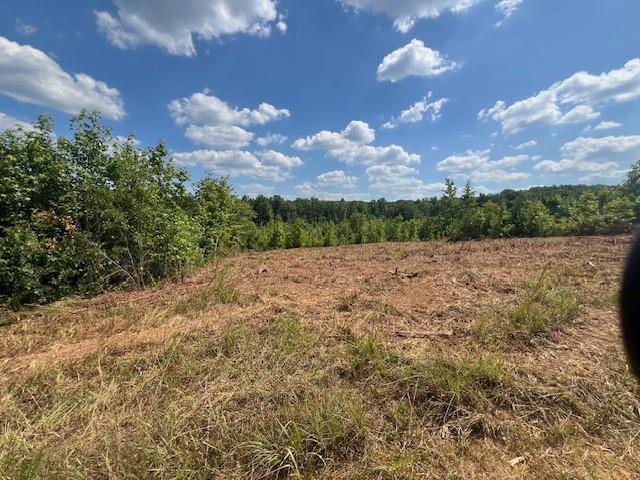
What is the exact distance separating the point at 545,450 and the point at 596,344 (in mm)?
1604

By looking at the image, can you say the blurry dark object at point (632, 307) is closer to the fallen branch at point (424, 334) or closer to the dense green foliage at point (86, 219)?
the fallen branch at point (424, 334)

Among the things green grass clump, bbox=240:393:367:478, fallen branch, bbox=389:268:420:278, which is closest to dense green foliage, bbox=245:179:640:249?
fallen branch, bbox=389:268:420:278

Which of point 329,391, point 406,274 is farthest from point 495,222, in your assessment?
point 329,391

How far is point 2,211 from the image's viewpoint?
479 cm

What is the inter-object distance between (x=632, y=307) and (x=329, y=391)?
2303mm

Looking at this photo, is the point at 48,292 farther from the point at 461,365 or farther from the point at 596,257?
the point at 596,257

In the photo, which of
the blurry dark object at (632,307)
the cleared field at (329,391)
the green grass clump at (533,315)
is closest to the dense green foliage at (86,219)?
the cleared field at (329,391)

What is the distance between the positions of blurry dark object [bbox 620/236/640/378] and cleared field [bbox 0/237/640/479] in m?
0.17

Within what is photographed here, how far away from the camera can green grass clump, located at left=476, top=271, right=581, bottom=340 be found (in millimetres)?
2939

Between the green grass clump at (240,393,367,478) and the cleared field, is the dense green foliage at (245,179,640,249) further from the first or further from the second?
the green grass clump at (240,393,367,478)

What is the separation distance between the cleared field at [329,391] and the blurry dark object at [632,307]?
0.55 ft

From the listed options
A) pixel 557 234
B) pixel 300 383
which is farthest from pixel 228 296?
pixel 557 234

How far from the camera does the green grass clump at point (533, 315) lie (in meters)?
2.94

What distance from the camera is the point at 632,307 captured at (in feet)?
A: 7.47
